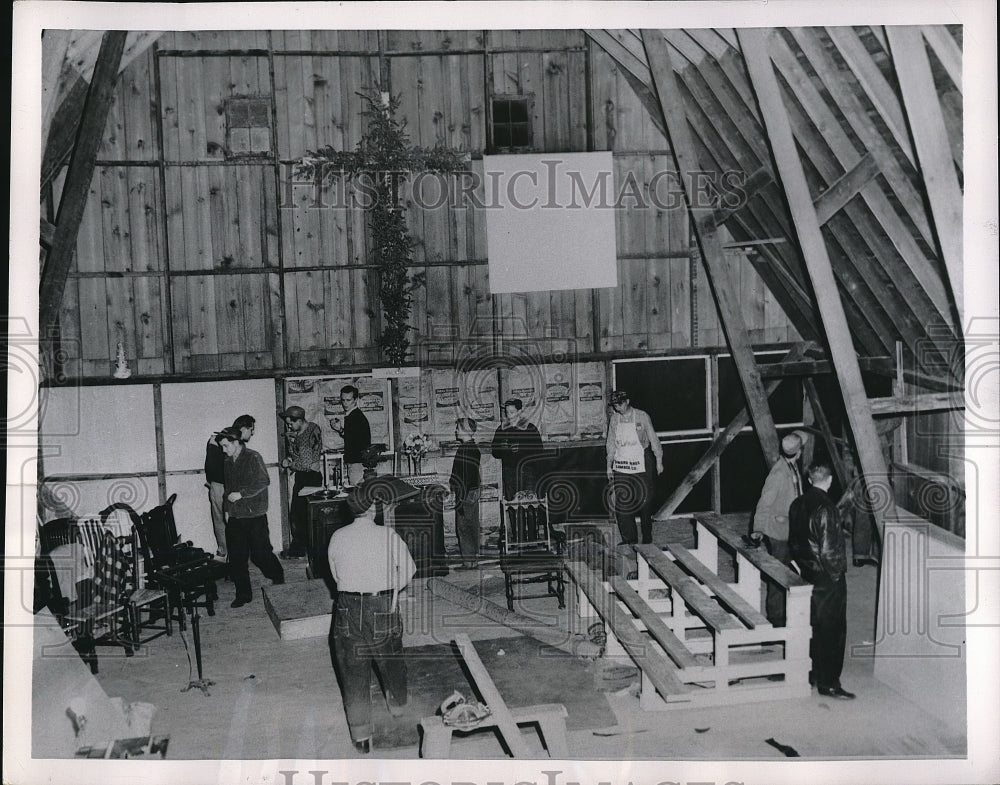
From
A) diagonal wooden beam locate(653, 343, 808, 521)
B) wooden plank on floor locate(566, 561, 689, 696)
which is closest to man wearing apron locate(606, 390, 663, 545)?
diagonal wooden beam locate(653, 343, 808, 521)

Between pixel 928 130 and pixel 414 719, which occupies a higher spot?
pixel 928 130

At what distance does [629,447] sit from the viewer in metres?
7.79

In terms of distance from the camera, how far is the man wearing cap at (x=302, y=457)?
7.86m

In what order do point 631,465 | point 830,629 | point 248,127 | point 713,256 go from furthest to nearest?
point 631,465 < point 248,127 < point 713,256 < point 830,629

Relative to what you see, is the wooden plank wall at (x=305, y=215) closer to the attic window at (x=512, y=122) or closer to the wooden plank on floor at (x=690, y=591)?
the attic window at (x=512, y=122)

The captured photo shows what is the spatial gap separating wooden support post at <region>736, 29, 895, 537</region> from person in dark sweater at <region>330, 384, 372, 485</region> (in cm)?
399

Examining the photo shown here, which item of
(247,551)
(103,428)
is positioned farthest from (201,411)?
(247,551)

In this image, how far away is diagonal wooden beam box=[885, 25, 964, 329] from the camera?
500cm

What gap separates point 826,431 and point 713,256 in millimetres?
2100

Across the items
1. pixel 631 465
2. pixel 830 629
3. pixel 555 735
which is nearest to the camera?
pixel 555 735

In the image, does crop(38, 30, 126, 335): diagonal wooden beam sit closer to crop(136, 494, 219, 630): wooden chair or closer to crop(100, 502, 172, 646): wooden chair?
crop(100, 502, 172, 646): wooden chair

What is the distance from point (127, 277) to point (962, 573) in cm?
628

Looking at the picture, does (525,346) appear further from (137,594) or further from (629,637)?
(137,594)

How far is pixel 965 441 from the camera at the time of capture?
18.0 ft
